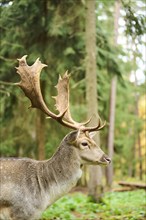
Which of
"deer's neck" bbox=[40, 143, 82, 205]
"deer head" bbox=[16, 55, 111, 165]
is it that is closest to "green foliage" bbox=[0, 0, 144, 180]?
"deer head" bbox=[16, 55, 111, 165]

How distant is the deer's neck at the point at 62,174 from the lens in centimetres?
610

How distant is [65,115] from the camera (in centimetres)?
668

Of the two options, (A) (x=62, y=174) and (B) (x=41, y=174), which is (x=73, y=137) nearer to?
(A) (x=62, y=174)

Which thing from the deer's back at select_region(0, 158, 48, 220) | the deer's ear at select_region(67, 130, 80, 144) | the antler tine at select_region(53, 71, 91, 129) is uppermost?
the antler tine at select_region(53, 71, 91, 129)

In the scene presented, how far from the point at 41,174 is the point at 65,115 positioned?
1.04m

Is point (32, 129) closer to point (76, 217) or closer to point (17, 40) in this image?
point (17, 40)

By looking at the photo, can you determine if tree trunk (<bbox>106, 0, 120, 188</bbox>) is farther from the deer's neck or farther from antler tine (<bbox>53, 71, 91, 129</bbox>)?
the deer's neck

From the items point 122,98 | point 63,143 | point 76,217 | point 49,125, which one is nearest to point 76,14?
point 49,125

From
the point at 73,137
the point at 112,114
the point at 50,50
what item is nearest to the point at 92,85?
the point at 50,50

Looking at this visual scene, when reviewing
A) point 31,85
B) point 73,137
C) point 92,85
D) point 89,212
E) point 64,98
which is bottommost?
point 89,212

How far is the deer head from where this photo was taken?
20.2ft

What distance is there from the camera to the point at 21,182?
595 cm

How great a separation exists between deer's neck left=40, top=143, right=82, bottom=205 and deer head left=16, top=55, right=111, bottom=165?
0.12 meters

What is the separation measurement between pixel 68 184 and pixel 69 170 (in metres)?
0.20
